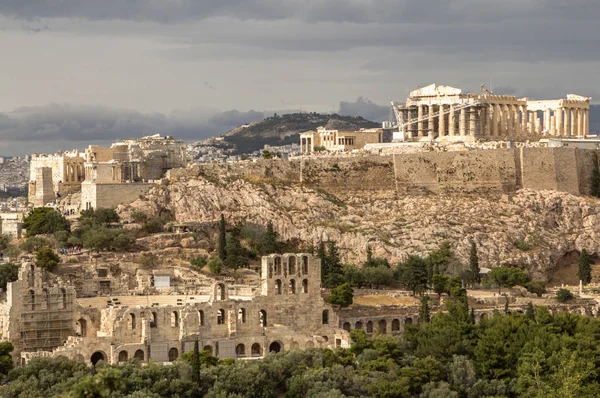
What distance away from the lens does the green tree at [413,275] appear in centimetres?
8956

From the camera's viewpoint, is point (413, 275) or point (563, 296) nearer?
point (413, 275)

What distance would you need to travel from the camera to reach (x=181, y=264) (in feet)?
298

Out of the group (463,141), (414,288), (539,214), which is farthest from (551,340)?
(463,141)

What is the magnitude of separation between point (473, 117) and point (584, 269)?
25.7 meters

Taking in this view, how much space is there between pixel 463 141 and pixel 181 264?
3726 centimetres

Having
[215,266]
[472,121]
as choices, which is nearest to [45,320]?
[215,266]

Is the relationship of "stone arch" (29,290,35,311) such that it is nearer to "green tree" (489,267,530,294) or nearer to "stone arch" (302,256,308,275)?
"stone arch" (302,256,308,275)

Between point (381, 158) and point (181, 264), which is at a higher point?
point (381, 158)

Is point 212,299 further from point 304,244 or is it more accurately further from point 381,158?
point 381,158

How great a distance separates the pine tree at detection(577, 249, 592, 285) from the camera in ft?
330

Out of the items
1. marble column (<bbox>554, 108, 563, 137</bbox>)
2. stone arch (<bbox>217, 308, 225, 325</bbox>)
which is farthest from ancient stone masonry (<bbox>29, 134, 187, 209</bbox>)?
marble column (<bbox>554, 108, 563, 137</bbox>)

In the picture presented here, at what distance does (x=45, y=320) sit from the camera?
75312 mm

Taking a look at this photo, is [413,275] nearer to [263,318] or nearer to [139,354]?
[263,318]

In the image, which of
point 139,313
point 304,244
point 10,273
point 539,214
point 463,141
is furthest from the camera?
point 463,141
